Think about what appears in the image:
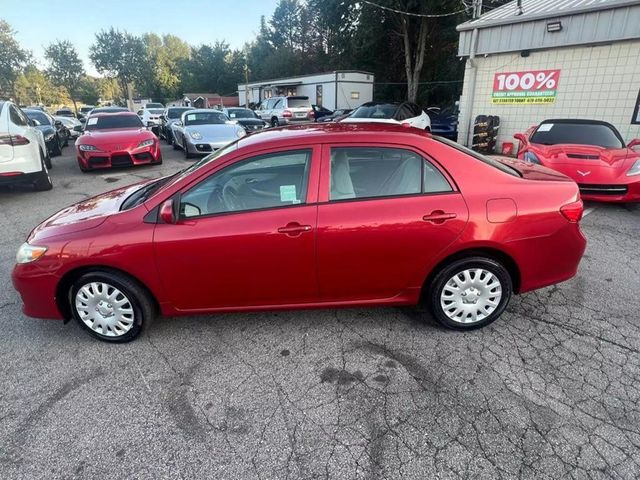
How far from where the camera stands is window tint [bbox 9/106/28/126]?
7316 mm

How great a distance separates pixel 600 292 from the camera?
3.75 metres

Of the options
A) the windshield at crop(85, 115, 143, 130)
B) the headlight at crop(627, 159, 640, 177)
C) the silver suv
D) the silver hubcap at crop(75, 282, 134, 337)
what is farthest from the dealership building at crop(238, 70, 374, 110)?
the silver hubcap at crop(75, 282, 134, 337)

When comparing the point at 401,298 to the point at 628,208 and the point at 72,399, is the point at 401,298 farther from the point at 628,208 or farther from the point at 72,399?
the point at 628,208

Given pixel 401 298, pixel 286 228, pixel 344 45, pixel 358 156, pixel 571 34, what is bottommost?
pixel 401 298

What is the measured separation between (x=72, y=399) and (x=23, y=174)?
6347 mm

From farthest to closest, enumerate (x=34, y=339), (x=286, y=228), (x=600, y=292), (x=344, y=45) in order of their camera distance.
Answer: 1. (x=344, y=45)
2. (x=600, y=292)
3. (x=34, y=339)
4. (x=286, y=228)

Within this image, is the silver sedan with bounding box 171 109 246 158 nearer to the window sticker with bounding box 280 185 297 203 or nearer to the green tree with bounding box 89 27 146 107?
the window sticker with bounding box 280 185 297 203

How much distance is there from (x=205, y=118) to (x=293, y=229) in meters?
10.9

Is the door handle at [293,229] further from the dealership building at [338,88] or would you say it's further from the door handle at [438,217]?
the dealership building at [338,88]

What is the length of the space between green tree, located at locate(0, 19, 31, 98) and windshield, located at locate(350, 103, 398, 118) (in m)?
44.5

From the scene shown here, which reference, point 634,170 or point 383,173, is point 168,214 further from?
point 634,170

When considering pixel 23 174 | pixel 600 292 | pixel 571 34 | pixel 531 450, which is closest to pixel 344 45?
pixel 571 34

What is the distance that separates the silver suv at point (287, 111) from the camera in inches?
814

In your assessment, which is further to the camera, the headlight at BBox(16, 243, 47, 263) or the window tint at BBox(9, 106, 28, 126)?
the window tint at BBox(9, 106, 28, 126)
